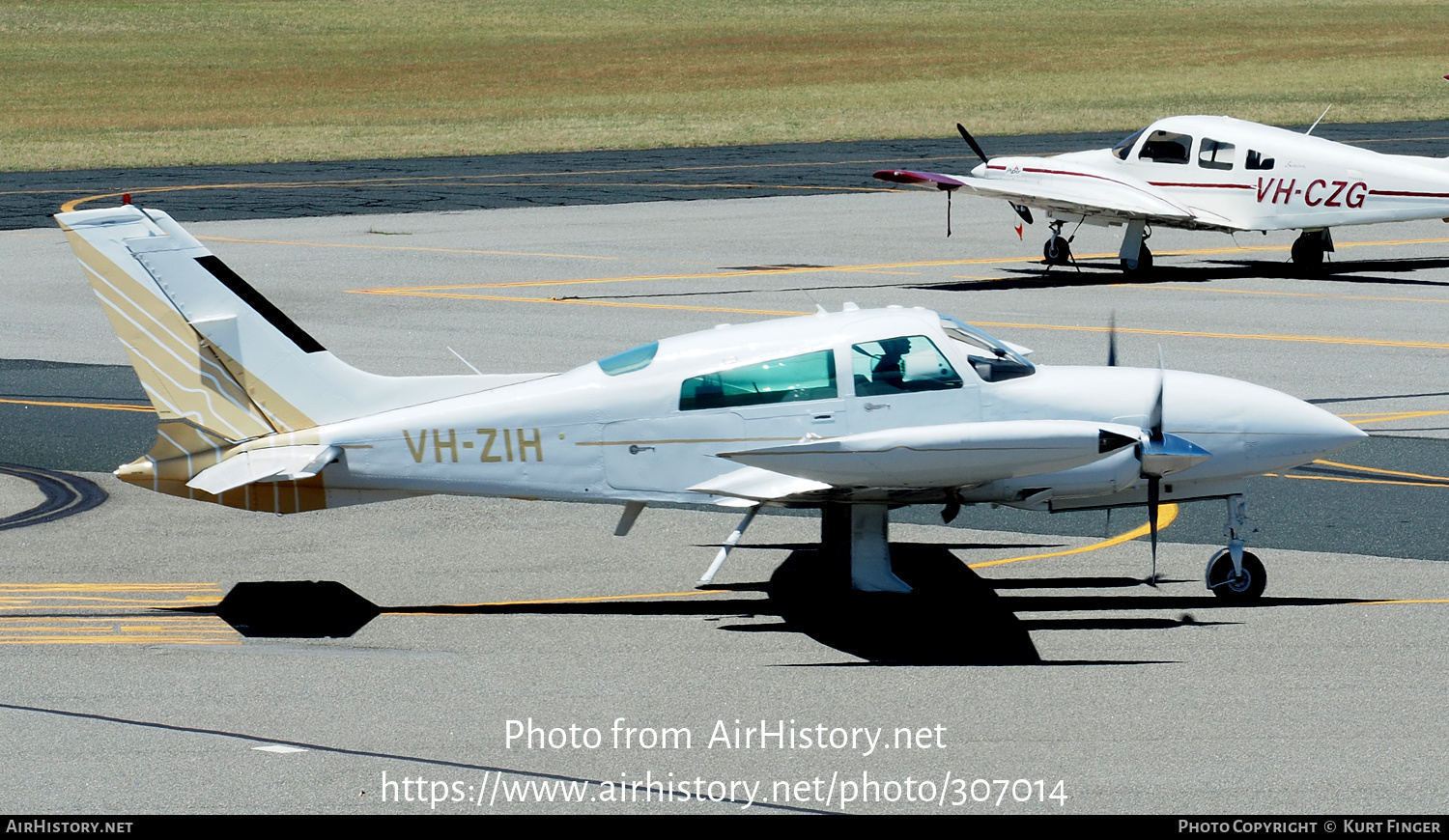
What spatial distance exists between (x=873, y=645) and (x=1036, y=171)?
20.6 metres

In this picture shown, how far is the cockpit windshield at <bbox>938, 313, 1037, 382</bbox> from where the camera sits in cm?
1296

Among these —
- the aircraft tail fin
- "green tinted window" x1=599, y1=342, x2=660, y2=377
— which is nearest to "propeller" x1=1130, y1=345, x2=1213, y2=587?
"green tinted window" x1=599, y1=342, x2=660, y2=377

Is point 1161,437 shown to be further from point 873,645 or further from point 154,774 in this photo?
point 154,774

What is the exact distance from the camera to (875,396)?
12812mm

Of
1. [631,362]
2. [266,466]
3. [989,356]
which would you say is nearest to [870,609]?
[989,356]

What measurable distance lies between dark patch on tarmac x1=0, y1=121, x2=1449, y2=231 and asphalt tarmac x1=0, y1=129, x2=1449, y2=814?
21612 mm

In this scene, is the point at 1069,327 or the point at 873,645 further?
the point at 1069,327

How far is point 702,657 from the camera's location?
12203 mm

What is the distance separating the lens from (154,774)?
32.1ft

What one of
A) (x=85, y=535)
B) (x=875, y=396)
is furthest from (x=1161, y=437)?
(x=85, y=535)
